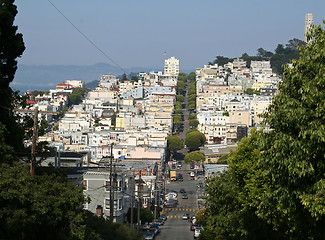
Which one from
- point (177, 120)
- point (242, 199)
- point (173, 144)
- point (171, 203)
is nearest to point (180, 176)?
point (173, 144)

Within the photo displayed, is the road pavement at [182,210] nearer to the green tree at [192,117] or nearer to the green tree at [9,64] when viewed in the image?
the green tree at [9,64]

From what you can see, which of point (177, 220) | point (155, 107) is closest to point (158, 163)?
point (177, 220)

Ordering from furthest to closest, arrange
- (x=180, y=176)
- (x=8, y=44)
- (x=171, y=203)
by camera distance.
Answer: (x=180, y=176) < (x=171, y=203) < (x=8, y=44)

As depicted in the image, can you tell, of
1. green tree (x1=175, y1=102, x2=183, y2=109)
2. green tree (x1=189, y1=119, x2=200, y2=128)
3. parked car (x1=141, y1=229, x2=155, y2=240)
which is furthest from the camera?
green tree (x1=175, y1=102, x2=183, y2=109)

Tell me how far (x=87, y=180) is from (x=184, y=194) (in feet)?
125

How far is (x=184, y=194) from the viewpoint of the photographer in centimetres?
7312

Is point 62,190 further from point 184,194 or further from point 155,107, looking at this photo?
point 155,107

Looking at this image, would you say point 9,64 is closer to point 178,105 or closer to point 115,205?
point 115,205

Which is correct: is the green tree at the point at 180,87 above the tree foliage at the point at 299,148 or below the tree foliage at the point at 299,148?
above

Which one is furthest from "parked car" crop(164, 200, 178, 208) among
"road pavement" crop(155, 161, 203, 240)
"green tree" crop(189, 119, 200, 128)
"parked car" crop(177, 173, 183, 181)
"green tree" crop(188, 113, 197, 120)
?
"green tree" crop(188, 113, 197, 120)

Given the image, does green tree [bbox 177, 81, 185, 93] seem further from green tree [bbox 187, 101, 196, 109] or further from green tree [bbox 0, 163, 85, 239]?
green tree [bbox 0, 163, 85, 239]

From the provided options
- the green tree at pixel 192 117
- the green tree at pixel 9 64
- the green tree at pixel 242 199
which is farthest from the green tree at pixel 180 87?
the green tree at pixel 9 64

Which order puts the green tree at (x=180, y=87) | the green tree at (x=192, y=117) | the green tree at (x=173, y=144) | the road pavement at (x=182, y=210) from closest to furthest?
the road pavement at (x=182, y=210), the green tree at (x=173, y=144), the green tree at (x=192, y=117), the green tree at (x=180, y=87)

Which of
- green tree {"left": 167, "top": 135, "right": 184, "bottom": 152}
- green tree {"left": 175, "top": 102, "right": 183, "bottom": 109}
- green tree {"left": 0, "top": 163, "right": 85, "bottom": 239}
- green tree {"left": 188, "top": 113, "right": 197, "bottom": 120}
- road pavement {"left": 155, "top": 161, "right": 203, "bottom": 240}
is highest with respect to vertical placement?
green tree {"left": 175, "top": 102, "right": 183, "bottom": 109}
